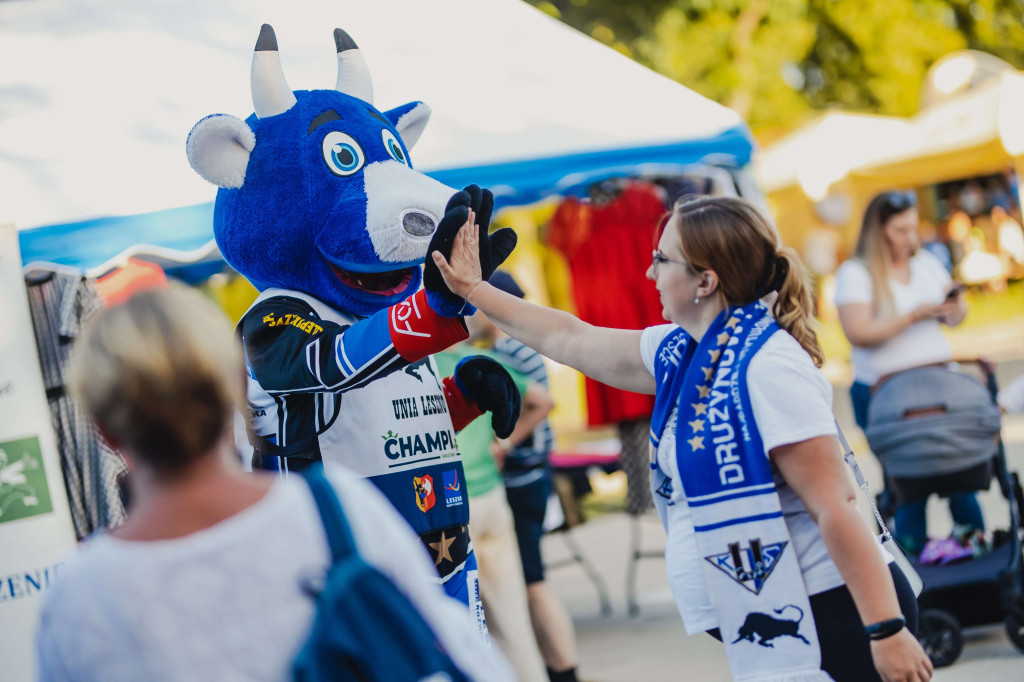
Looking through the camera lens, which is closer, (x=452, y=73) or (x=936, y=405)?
(x=936, y=405)

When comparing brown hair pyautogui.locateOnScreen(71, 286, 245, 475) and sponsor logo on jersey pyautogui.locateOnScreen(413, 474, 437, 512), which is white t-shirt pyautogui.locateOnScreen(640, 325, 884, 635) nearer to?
sponsor logo on jersey pyautogui.locateOnScreen(413, 474, 437, 512)

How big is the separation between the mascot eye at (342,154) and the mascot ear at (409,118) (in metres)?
0.34

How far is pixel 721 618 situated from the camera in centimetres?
212

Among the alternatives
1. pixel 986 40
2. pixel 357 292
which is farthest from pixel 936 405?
pixel 986 40

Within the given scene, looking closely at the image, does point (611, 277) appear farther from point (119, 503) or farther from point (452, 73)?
point (119, 503)

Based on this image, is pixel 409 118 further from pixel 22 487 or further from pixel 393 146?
pixel 22 487

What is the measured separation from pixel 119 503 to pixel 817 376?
3.01 m

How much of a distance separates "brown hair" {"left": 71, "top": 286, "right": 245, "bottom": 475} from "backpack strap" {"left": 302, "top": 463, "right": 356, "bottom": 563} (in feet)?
0.48

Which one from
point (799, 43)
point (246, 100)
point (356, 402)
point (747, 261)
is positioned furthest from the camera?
point (799, 43)

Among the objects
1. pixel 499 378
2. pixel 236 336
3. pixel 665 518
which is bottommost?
pixel 665 518

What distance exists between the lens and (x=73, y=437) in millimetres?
4098

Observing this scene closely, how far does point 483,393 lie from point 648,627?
3078mm

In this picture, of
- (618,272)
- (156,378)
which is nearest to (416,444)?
(156,378)

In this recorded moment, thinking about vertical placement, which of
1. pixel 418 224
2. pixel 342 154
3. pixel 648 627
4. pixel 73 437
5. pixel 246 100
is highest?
pixel 246 100
